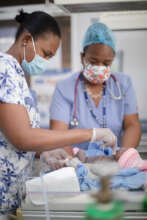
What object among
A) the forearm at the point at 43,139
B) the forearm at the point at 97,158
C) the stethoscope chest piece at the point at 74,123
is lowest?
the forearm at the point at 97,158

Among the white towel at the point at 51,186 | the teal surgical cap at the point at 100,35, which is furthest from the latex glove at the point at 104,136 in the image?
the teal surgical cap at the point at 100,35

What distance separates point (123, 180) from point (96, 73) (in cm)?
89

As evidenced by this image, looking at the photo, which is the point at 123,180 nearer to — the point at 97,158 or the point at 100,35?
the point at 97,158

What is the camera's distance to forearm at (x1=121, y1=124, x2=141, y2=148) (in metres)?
1.65

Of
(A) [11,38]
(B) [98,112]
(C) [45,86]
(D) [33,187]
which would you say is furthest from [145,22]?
(C) [45,86]

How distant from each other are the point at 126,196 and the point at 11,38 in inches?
120

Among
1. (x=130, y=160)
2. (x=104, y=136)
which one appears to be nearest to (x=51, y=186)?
(x=104, y=136)

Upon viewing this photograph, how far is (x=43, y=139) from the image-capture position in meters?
0.95

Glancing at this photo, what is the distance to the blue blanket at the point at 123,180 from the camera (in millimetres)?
886

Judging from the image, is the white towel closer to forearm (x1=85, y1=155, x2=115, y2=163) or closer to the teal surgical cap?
forearm (x1=85, y1=155, x2=115, y2=163)

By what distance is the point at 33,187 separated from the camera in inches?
34.0

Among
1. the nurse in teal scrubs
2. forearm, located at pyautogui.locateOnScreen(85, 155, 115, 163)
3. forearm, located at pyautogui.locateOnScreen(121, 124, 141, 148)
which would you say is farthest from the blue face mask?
forearm, located at pyautogui.locateOnScreen(121, 124, 141, 148)

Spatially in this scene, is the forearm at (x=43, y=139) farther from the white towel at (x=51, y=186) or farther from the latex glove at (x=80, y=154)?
the latex glove at (x=80, y=154)

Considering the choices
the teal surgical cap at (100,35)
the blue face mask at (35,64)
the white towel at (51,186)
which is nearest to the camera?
the white towel at (51,186)
